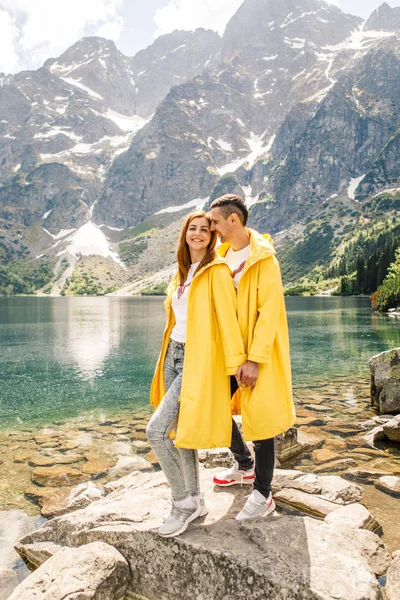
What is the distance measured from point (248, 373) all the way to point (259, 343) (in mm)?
390

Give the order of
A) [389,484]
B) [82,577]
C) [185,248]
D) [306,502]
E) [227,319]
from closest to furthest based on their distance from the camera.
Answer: [82,577]
[227,319]
[185,248]
[306,502]
[389,484]

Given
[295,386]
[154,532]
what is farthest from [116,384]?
[154,532]

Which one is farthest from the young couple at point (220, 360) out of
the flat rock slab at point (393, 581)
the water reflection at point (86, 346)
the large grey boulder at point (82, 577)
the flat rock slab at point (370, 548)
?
the water reflection at point (86, 346)

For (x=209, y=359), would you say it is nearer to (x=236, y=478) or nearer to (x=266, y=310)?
(x=266, y=310)

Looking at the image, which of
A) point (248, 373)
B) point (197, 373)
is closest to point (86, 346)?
point (197, 373)

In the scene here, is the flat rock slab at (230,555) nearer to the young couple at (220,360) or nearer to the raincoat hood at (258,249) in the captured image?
the young couple at (220,360)

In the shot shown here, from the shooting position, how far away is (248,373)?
17.7 feet

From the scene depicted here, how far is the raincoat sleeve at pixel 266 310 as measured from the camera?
214 inches

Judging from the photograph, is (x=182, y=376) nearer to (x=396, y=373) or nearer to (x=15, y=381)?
(x=396, y=373)

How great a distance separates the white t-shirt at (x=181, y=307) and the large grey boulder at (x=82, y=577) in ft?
9.31

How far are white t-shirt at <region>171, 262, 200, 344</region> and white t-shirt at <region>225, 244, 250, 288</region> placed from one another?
0.53 metres

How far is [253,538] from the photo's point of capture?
17.1ft

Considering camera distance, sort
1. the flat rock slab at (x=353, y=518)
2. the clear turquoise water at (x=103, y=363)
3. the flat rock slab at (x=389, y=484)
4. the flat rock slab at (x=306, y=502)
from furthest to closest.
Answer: the clear turquoise water at (x=103, y=363), the flat rock slab at (x=389, y=484), the flat rock slab at (x=306, y=502), the flat rock slab at (x=353, y=518)

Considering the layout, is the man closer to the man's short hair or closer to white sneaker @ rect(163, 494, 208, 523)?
the man's short hair
